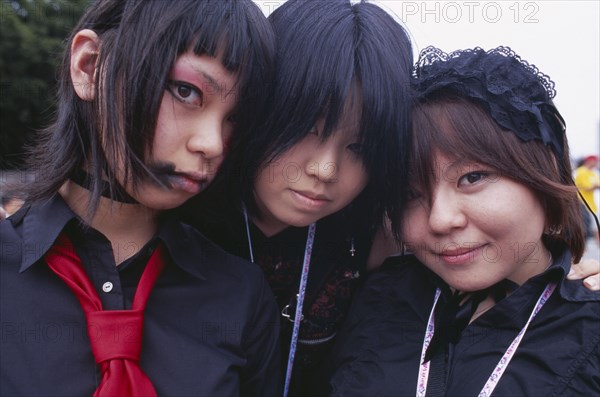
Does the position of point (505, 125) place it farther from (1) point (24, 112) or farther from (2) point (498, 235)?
(1) point (24, 112)

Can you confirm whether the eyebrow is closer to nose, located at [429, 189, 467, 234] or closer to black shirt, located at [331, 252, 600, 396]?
nose, located at [429, 189, 467, 234]

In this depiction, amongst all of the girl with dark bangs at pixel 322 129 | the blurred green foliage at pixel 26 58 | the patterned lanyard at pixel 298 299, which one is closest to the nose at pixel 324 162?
the girl with dark bangs at pixel 322 129

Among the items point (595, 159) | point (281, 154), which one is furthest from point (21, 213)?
point (595, 159)

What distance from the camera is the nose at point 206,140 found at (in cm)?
138

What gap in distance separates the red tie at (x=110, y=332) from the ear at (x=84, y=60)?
0.40 meters

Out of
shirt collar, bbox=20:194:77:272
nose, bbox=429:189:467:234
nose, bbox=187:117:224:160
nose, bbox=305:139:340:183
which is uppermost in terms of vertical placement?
nose, bbox=187:117:224:160

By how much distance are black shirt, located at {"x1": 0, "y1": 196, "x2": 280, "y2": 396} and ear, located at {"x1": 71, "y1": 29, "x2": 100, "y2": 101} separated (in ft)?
1.02

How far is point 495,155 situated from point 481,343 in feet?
1.77

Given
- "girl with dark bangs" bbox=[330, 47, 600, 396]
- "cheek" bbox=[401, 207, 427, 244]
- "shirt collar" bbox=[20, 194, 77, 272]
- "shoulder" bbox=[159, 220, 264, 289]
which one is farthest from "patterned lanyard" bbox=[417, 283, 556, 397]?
"shirt collar" bbox=[20, 194, 77, 272]

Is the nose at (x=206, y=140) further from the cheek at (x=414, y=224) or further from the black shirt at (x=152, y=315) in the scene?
the cheek at (x=414, y=224)

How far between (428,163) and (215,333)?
2.52 feet

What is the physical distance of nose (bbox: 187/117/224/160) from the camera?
54.2 inches

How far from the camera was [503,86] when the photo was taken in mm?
1632

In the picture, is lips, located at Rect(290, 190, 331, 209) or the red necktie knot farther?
lips, located at Rect(290, 190, 331, 209)
